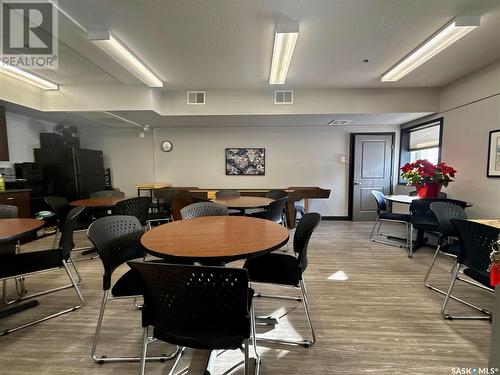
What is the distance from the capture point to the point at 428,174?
3.44 meters

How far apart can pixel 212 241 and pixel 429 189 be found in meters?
3.73

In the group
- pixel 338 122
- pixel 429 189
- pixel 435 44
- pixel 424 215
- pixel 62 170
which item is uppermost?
pixel 435 44

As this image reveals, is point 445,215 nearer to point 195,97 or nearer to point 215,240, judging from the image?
point 215,240

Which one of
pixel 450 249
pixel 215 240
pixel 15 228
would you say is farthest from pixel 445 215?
pixel 15 228

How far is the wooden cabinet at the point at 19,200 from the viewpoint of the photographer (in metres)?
3.56

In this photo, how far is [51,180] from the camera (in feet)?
14.9

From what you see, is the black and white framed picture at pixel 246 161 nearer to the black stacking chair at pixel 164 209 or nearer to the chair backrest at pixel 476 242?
the black stacking chair at pixel 164 209

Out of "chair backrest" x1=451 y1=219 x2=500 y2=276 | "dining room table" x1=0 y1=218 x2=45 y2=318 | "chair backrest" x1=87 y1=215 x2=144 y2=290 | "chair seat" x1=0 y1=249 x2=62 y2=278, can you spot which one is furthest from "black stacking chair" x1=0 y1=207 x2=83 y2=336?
"chair backrest" x1=451 y1=219 x2=500 y2=276

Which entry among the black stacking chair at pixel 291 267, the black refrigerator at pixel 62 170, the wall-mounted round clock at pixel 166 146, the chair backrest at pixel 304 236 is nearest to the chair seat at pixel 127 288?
the black stacking chair at pixel 291 267

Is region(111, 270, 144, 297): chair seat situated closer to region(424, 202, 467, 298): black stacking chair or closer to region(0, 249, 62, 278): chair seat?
region(0, 249, 62, 278): chair seat

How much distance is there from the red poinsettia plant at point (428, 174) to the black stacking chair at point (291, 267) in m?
2.71

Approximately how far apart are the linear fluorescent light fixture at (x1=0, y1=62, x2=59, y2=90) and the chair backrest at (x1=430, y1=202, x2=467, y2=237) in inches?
225

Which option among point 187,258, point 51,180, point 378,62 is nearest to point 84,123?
point 51,180

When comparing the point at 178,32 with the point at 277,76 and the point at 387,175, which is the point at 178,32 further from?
the point at 387,175
